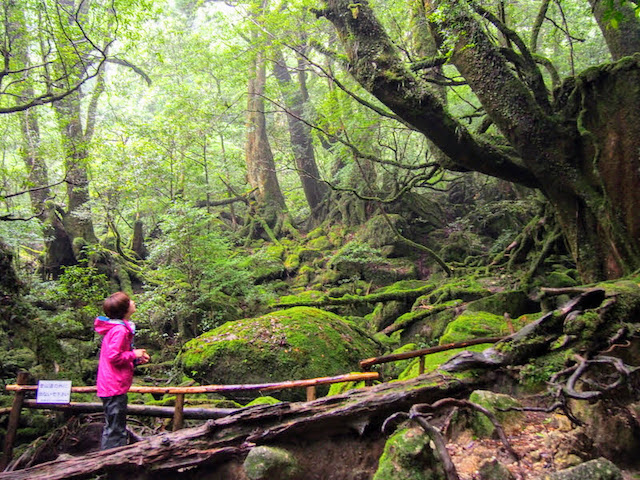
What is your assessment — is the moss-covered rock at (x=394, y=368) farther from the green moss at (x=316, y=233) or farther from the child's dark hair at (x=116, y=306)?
the green moss at (x=316, y=233)

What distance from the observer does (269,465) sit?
2.48 meters

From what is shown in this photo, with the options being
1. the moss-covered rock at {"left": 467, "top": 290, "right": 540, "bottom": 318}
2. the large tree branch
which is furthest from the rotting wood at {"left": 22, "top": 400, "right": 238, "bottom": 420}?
the large tree branch

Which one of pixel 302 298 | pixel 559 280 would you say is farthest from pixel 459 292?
pixel 302 298

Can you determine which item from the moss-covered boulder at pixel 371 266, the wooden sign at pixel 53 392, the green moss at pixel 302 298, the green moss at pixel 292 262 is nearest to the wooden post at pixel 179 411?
the wooden sign at pixel 53 392

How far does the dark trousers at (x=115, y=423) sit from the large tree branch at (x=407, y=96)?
540 centimetres

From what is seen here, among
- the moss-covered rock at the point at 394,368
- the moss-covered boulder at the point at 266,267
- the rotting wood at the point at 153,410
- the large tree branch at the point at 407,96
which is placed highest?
the large tree branch at the point at 407,96

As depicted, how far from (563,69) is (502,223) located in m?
7.00

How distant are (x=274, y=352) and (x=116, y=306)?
2.84 metres

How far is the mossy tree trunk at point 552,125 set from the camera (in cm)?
521

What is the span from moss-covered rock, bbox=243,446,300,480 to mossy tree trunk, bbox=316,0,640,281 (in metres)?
5.10

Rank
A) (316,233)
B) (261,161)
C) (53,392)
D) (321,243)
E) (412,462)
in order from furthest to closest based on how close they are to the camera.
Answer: (261,161) < (316,233) < (321,243) < (53,392) < (412,462)

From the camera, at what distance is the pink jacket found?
134 inches

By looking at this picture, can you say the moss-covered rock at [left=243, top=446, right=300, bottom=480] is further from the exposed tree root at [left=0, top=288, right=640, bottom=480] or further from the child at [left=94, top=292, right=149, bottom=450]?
the child at [left=94, top=292, right=149, bottom=450]

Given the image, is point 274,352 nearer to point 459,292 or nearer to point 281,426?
point 281,426
